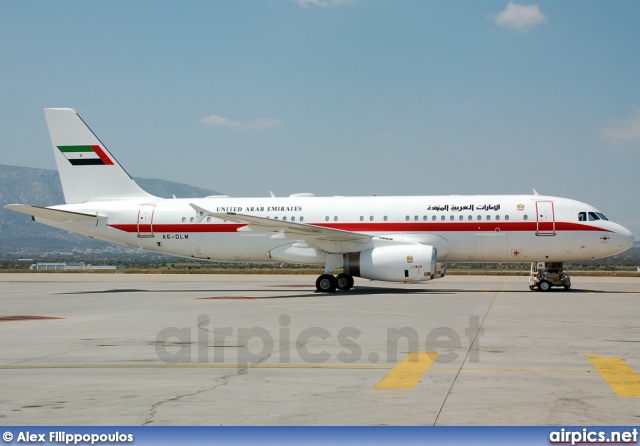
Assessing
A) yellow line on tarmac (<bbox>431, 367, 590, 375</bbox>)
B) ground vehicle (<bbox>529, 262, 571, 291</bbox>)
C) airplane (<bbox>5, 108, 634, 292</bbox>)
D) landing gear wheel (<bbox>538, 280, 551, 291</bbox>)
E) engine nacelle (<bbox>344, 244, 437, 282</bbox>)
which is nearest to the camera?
yellow line on tarmac (<bbox>431, 367, 590, 375</bbox>)

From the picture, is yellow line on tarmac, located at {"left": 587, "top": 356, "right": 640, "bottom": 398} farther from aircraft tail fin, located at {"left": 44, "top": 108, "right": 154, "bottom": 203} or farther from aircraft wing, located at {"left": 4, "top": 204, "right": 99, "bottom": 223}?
aircraft tail fin, located at {"left": 44, "top": 108, "right": 154, "bottom": 203}

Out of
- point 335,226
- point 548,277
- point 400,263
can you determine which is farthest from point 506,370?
point 548,277

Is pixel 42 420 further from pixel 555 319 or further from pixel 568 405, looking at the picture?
pixel 555 319

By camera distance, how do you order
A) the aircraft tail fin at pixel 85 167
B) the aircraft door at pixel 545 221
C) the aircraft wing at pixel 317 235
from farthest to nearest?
1. the aircraft tail fin at pixel 85 167
2. the aircraft door at pixel 545 221
3. the aircraft wing at pixel 317 235

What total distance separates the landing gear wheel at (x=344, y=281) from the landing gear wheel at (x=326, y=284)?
0.68m

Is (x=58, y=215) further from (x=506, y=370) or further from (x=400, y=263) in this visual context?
(x=506, y=370)

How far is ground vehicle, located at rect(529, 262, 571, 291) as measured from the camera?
2977 cm

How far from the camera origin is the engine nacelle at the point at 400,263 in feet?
89.7

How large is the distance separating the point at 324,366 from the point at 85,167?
2583 centimetres

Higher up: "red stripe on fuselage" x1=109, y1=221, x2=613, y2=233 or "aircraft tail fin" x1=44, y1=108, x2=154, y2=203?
"aircraft tail fin" x1=44, y1=108, x2=154, y2=203

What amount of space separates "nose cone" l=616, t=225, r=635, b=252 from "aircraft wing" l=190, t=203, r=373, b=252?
31.9ft

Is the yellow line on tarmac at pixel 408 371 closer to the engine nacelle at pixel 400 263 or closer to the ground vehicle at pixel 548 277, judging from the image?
the engine nacelle at pixel 400 263

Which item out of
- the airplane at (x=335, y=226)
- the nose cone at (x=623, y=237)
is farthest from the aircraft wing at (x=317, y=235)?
the nose cone at (x=623, y=237)

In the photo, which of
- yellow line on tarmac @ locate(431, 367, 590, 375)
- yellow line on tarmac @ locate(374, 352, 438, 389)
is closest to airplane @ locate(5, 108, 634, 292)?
yellow line on tarmac @ locate(374, 352, 438, 389)
